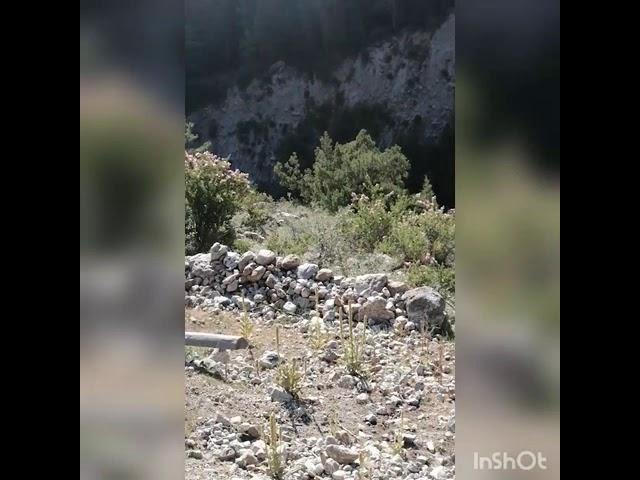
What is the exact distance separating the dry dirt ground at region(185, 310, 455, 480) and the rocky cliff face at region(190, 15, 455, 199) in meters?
10.1

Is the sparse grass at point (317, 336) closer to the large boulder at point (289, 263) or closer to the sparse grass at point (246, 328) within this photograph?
the sparse grass at point (246, 328)

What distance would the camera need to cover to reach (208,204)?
6.78 metres

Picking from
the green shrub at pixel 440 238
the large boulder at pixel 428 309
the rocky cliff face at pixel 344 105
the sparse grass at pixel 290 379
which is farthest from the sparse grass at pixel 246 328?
the rocky cliff face at pixel 344 105

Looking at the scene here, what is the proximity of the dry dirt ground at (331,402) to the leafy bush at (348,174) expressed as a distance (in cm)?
555

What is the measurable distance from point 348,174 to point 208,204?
4.09 meters

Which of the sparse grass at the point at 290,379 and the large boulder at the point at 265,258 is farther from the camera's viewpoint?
the large boulder at the point at 265,258

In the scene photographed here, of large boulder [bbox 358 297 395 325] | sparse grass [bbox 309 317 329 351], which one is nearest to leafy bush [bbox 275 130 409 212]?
large boulder [bbox 358 297 395 325]

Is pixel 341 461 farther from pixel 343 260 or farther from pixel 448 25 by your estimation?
pixel 448 25

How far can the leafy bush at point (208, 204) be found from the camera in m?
6.73

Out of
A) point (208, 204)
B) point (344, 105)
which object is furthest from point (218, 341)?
point (344, 105)

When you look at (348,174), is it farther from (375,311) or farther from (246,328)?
(246,328)

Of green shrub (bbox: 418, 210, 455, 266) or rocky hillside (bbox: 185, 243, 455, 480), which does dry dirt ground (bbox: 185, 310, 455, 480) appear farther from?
green shrub (bbox: 418, 210, 455, 266)
